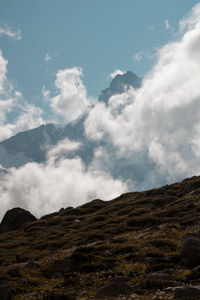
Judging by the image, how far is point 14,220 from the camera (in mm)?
88438

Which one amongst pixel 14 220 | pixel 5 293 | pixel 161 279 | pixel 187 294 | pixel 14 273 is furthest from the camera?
pixel 14 220

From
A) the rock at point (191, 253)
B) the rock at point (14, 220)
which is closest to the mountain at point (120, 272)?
the rock at point (191, 253)

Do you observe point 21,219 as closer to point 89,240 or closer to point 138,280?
point 89,240

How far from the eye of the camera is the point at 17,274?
76.4 ft

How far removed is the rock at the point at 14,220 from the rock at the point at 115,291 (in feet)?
244

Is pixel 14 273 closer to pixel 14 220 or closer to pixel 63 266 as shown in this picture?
pixel 63 266

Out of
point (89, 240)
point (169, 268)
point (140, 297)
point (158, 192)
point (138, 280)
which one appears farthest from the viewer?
point (158, 192)

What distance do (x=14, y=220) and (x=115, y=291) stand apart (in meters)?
77.2

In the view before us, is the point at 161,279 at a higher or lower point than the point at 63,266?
lower

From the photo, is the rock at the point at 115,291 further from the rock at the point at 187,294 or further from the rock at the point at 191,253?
the rock at the point at 191,253

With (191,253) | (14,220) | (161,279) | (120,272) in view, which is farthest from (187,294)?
(14,220)

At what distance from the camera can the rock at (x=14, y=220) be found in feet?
283

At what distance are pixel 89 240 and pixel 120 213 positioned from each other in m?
23.6

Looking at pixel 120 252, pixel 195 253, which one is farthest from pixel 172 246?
pixel 195 253
